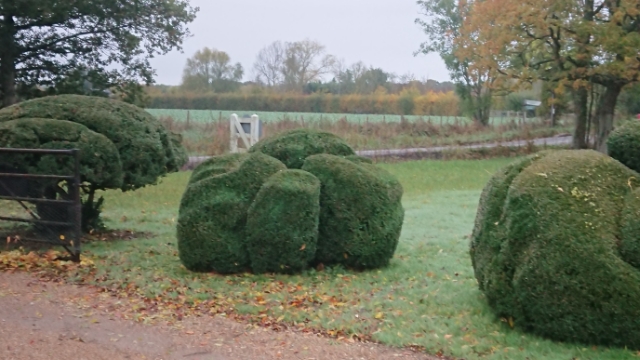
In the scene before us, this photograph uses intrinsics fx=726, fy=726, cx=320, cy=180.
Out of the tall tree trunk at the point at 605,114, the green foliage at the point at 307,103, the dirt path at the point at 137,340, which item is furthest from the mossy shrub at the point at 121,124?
the tall tree trunk at the point at 605,114

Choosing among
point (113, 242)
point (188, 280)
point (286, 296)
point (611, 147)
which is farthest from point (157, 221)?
point (611, 147)

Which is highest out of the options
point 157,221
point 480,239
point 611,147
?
point 611,147

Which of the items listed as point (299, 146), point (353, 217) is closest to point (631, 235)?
point (353, 217)

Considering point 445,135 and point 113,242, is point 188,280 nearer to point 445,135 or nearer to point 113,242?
point 113,242

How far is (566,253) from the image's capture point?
20.4 feet

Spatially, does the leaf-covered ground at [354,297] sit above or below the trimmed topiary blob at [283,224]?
below

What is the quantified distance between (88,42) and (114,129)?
13497 millimetres

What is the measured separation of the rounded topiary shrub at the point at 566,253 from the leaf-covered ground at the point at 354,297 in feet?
0.77

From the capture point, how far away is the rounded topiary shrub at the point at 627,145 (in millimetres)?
7059

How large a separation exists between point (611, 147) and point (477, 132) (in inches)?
1386

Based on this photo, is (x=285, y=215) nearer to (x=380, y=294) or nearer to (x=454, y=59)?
(x=380, y=294)

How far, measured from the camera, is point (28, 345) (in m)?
6.38

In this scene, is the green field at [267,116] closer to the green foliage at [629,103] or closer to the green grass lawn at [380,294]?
the green foliage at [629,103]

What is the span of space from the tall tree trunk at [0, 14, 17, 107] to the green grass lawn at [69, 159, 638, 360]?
10905 millimetres
